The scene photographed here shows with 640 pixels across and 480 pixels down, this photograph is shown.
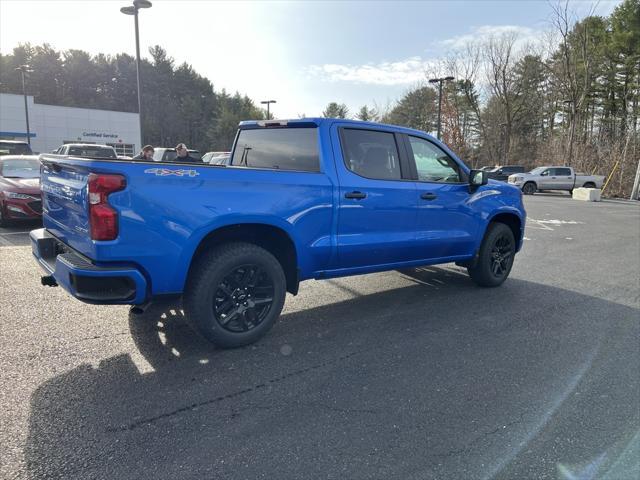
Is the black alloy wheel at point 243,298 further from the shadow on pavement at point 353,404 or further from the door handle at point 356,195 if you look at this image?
the door handle at point 356,195

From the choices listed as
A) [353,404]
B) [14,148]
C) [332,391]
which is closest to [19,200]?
[332,391]

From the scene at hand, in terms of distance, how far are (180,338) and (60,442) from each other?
1.58 meters

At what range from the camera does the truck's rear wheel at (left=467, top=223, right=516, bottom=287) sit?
19.3ft

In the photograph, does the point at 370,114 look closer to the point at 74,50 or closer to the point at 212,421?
the point at 74,50

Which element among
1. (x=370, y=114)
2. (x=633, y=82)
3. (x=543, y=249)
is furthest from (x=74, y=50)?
(x=543, y=249)

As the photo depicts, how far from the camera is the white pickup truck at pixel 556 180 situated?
2794 cm

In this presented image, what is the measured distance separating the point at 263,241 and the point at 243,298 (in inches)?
21.9

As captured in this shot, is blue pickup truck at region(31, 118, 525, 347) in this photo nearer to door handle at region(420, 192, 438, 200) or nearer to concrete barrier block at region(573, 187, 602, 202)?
door handle at region(420, 192, 438, 200)

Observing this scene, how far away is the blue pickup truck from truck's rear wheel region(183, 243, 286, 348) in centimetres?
1

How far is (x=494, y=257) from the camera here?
6090mm

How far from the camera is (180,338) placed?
13.4ft

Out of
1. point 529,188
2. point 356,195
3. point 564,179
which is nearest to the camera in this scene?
point 356,195

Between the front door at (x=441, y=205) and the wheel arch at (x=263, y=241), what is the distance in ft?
5.25

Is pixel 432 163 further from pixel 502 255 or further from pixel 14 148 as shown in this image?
pixel 14 148
